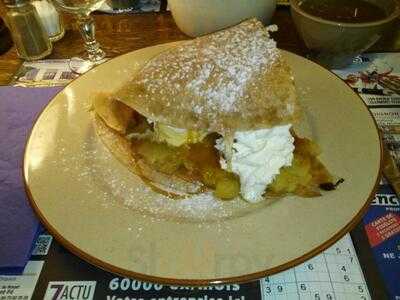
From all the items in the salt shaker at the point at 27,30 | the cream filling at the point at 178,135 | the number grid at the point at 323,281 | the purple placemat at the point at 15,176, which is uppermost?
the salt shaker at the point at 27,30

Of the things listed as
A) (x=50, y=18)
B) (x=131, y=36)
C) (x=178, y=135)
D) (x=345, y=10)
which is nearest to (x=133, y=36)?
(x=131, y=36)

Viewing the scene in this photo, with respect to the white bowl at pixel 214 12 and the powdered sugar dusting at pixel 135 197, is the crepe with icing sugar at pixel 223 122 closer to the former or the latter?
the powdered sugar dusting at pixel 135 197

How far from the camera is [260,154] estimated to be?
0.96 metres

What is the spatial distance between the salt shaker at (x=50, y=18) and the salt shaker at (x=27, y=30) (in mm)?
61

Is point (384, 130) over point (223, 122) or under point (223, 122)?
under

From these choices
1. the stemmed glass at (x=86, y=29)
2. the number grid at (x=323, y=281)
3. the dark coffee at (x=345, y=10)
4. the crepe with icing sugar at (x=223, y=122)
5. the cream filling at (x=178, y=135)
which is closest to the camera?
the number grid at (x=323, y=281)

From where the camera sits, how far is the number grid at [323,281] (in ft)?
2.56

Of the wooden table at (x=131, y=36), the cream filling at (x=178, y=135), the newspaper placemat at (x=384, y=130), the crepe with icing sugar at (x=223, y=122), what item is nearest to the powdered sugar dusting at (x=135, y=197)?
the crepe with icing sugar at (x=223, y=122)

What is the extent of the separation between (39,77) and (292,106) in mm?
849

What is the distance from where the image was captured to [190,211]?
2.93 ft

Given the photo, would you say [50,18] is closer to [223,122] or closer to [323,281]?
[223,122]

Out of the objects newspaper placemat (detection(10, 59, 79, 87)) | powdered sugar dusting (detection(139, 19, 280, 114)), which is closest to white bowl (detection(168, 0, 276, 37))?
powdered sugar dusting (detection(139, 19, 280, 114))

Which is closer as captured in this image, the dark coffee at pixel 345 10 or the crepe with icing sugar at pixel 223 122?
the crepe with icing sugar at pixel 223 122

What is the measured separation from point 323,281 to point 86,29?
1.10 metres
